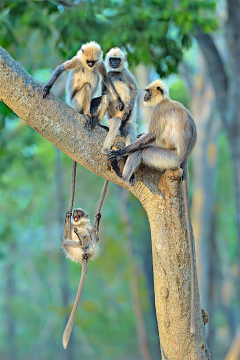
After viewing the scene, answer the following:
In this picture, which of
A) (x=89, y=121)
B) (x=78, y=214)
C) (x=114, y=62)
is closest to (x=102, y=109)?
(x=89, y=121)

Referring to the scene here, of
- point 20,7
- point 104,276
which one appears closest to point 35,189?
point 104,276

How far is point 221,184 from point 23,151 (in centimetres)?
1642

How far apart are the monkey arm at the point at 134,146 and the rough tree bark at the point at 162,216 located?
0.38 ft

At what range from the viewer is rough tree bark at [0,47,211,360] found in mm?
3875

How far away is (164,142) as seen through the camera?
14.4 feet

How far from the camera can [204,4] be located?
7109mm

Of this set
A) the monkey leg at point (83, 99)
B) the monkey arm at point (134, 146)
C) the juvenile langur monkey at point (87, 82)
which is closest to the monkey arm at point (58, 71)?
the juvenile langur monkey at point (87, 82)

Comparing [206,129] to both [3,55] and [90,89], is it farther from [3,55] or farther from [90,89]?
[3,55]

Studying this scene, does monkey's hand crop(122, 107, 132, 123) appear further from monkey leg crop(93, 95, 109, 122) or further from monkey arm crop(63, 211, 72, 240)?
monkey arm crop(63, 211, 72, 240)

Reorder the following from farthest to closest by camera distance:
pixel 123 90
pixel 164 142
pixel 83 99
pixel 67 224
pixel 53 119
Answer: pixel 123 90, pixel 83 99, pixel 164 142, pixel 67 224, pixel 53 119

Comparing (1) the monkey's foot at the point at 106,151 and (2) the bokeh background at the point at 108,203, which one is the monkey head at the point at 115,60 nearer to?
(1) the monkey's foot at the point at 106,151

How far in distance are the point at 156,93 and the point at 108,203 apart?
21.2m

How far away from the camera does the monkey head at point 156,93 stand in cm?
441

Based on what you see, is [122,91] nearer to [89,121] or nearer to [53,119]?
[89,121]
